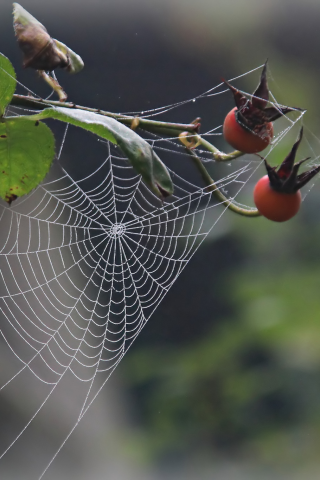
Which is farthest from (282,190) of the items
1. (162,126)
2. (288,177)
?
(162,126)

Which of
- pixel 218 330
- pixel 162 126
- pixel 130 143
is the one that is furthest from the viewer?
pixel 218 330

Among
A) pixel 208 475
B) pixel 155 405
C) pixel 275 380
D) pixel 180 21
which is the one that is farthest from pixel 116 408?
pixel 180 21

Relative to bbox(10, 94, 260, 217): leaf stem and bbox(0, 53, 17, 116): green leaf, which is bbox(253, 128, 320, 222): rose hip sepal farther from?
bbox(0, 53, 17, 116): green leaf

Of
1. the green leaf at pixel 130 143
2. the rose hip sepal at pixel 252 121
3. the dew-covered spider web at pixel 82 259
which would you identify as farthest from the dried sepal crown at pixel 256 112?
the dew-covered spider web at pixel 82 259

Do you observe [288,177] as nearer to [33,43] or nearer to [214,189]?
[214,189]

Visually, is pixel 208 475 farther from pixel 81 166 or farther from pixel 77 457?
pixel 81 166

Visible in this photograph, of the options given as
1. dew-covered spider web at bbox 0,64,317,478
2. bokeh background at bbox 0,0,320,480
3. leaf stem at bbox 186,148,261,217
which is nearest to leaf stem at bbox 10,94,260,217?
leaf stem at bbox 186,148,261,217
